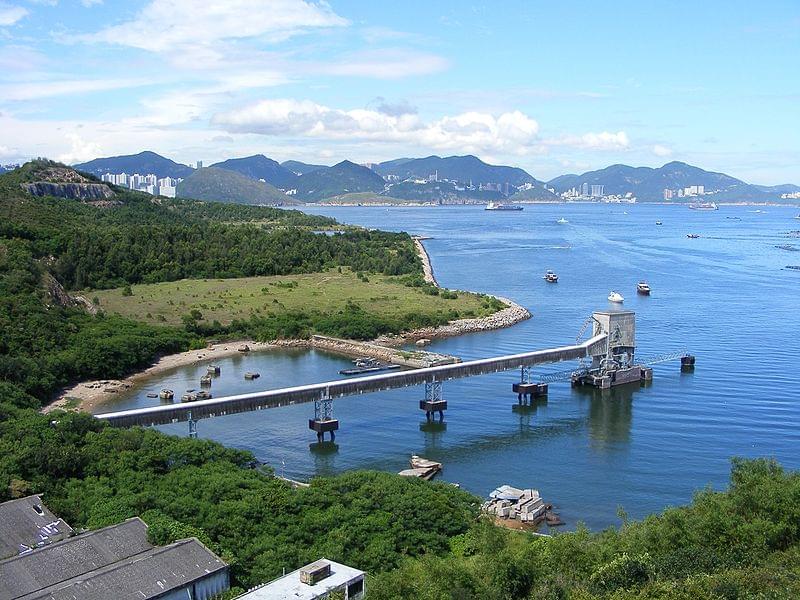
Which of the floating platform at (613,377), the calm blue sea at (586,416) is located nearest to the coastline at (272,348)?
the calm blue sea at (586,416)

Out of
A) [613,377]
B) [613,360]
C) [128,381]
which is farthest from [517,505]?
Answer: [128,381]

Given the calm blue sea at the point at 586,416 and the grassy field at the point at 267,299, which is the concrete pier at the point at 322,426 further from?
the grassy field at the point at 267,299

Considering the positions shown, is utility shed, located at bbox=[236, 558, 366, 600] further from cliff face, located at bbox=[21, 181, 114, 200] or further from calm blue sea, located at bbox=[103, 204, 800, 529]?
cliff face, located at bbox=[21, 181, 114, 200]

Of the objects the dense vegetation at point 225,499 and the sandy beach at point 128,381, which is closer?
the dense vegetation at point 225,499

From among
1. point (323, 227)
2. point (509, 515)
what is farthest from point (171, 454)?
point (323, 227)

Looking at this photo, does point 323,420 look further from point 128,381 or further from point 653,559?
point 653,559

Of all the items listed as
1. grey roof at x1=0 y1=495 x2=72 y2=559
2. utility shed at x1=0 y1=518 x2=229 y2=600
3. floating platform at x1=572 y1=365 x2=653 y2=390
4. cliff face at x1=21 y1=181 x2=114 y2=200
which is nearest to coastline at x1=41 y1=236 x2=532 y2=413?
floating platform at x1=572 y1=365 x2=653 y2=390

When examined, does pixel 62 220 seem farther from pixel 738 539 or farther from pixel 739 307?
pixel 738 539
